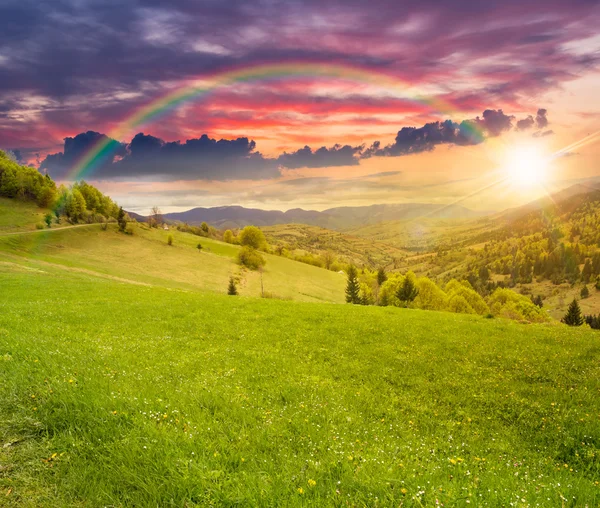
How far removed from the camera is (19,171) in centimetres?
12781

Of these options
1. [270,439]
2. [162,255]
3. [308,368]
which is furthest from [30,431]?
[162,255]

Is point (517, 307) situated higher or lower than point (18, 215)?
lower

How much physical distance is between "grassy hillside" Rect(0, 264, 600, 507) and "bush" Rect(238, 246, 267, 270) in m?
110

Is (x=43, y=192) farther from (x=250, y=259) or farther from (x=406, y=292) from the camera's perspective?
(x=406, y=292)

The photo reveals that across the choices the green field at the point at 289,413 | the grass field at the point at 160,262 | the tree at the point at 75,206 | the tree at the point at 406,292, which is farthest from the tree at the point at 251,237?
the green field at the point at 289,413

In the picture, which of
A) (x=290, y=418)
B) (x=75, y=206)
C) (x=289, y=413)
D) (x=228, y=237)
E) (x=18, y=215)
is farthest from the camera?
(x=228, y=237)

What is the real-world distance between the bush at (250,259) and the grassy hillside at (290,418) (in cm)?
10988

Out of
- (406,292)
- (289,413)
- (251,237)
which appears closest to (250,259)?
(251,237)

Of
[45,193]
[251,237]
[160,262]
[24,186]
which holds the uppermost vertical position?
[24,186]

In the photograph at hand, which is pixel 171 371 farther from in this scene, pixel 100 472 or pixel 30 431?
pixel 100 472

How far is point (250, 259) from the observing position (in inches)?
5074

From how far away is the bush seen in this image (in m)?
129

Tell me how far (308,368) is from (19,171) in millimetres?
164432

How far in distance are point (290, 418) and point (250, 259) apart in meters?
122
